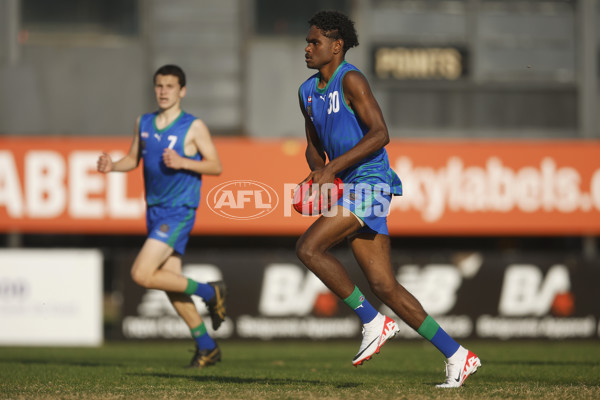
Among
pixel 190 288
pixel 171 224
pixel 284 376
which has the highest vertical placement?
pixel 171 224

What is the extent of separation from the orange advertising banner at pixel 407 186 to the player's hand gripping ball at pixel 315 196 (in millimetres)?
9677

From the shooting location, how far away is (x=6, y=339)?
45.6 ft

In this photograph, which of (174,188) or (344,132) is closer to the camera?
(344,132)

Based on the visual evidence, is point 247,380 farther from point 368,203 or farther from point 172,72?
point 172,72

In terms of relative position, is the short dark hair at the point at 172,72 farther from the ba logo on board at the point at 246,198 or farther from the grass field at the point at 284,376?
the grass field at the point at 284,376

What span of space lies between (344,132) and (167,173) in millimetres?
2261

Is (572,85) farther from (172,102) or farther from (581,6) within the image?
(172,102)

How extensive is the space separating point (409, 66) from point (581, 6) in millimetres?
3392

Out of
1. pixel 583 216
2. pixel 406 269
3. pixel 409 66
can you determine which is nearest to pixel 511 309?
pixel 406 269

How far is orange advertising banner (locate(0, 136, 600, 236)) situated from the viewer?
1647 cm

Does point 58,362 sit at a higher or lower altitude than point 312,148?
lower

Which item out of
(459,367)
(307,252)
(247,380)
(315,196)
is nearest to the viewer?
(307,252)

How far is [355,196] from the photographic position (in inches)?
253

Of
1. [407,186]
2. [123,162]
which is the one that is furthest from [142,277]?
[407,186]
